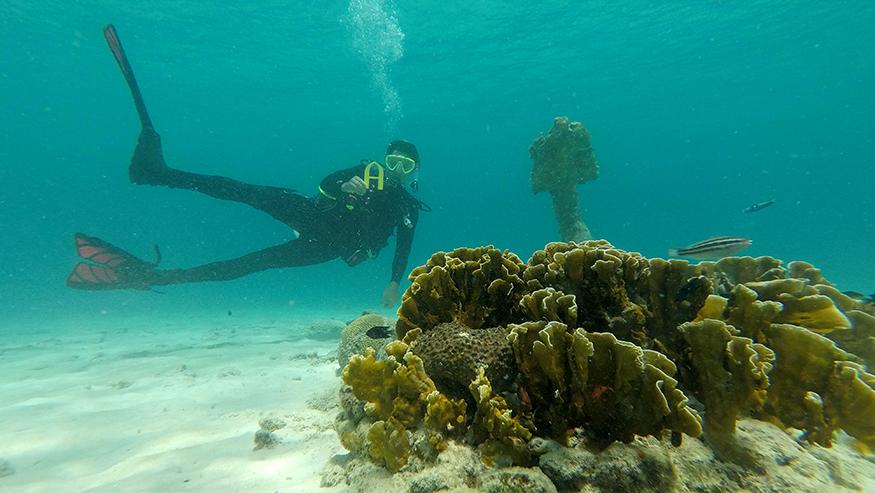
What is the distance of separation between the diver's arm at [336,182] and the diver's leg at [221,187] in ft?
2.66

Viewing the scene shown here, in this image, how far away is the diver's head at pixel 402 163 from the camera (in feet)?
32.5

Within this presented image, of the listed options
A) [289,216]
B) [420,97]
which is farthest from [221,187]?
[420,97]

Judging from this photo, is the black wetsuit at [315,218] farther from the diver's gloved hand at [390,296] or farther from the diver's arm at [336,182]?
the diver's gloved hand at [390,296]

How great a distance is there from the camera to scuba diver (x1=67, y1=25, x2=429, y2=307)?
31.9 ft

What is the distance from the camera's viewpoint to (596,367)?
2129 mm

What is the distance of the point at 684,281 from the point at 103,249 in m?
12.5

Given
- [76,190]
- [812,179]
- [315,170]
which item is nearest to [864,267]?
[315,170]

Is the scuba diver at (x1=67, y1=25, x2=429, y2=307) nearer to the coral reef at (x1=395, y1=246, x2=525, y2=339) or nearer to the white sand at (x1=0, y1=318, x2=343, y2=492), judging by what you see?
the white sand at (x1=0, y1=318, x2=343, y2=492)

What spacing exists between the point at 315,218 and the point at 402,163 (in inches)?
105

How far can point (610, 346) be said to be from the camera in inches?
82.2

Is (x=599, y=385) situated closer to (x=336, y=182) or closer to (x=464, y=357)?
(x=464, y=357)

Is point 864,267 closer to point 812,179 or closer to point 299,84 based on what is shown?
point 299,84

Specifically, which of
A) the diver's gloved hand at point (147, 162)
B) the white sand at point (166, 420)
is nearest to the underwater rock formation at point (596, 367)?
the white sand at point (166, 420)

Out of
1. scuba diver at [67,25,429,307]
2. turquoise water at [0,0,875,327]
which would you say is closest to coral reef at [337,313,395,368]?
scuba diver at [67,25,429,307]
